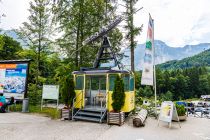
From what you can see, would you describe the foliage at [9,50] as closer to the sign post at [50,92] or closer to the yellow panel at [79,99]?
the sign post at [50,92]

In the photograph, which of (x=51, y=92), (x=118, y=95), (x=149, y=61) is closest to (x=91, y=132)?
(x=118, y=95)

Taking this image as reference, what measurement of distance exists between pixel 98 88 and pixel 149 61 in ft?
10.4

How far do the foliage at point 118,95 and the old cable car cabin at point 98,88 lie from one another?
2.07 feet

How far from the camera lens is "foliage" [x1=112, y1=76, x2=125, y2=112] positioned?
10.8 meters

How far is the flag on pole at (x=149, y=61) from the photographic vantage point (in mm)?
12289

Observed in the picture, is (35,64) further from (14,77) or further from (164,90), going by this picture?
(164,90)

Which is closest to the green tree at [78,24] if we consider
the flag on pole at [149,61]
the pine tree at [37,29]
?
the pine tree at [37,29]

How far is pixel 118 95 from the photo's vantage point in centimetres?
1088

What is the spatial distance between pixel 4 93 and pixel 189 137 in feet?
38.1

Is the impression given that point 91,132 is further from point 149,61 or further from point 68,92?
point 149,61

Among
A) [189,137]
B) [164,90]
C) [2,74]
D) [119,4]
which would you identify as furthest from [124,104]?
[164,90]

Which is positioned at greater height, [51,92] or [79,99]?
[51,92]

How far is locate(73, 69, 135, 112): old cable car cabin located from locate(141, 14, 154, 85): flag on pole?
841mm

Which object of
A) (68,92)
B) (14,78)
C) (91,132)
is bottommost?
(91,132)
